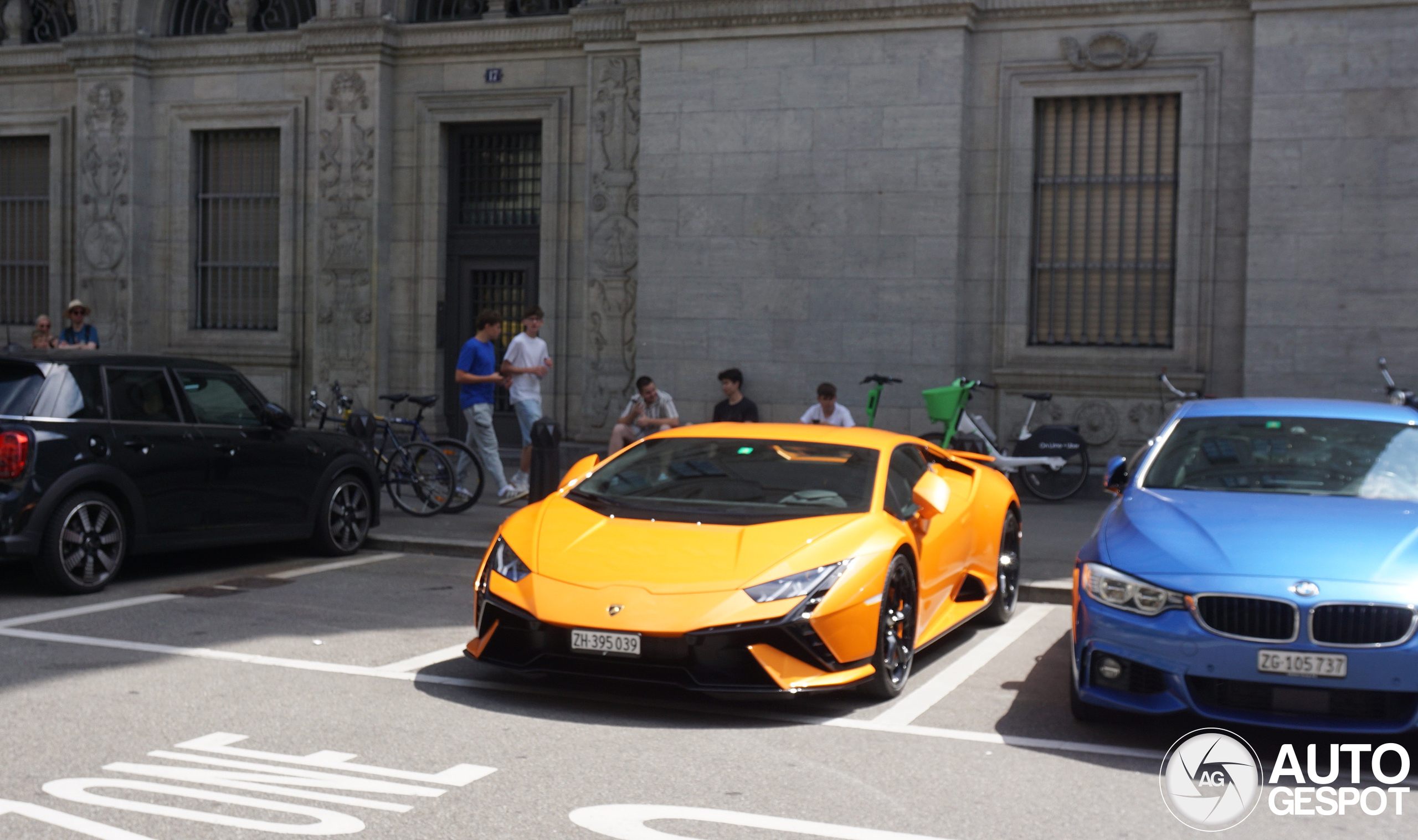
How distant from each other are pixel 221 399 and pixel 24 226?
39.5 ft

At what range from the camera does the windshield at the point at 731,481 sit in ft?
23.5

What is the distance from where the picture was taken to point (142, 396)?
392 inches

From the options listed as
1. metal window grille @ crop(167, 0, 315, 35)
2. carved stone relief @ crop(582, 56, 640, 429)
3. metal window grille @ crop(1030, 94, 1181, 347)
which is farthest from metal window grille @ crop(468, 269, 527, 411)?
metal window grille @ crop(1030, 94, 1181, 347)

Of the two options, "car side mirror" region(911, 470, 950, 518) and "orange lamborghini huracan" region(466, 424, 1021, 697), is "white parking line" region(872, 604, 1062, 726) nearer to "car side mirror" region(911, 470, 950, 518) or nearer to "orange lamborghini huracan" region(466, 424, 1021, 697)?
"orange lamborghini huracan" region(466, 424, 1021, 697)

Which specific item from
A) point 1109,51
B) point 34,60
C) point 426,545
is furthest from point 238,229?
point 1109,51

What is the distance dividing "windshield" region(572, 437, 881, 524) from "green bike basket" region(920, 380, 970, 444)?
7118 millimetres

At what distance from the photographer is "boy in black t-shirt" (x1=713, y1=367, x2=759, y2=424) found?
47.5ft

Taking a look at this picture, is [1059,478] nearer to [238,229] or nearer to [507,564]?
[507,564]

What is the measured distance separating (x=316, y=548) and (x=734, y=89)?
25.0ft

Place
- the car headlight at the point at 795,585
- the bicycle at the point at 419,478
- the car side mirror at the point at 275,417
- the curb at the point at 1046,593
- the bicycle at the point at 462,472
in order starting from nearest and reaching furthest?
the car headlight at the point at 795,585 → the curb at the point at 1046,593 → the car side mirror at the point at 275,417 → the bicycle at the point at 419,478 → the bicycle at the point at 462,472

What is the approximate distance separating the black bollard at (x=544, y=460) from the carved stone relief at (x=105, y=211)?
31.5 ft

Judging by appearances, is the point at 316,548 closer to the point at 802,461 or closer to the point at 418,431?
the point at 418,431

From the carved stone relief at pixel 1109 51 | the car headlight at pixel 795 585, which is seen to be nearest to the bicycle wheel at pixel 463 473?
the carved stone relief at pixel 1109 51

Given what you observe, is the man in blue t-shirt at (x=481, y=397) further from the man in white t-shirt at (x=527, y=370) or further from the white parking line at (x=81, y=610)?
the white parking line at (x=81, y=610)
